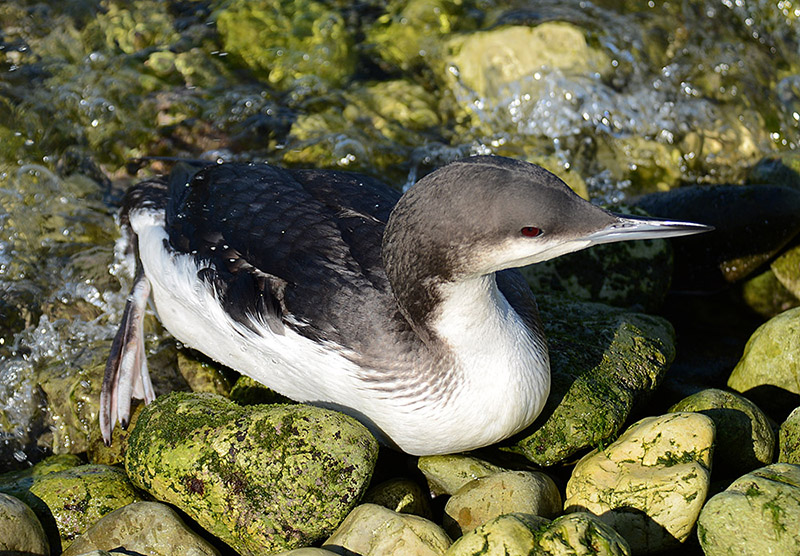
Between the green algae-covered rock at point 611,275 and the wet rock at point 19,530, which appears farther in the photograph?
the green algae-covered rock at point 611,275

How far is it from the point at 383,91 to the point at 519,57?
1306 mm

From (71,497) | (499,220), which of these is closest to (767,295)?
(499,220)

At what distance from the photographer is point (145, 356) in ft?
16.2

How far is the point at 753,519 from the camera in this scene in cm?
302

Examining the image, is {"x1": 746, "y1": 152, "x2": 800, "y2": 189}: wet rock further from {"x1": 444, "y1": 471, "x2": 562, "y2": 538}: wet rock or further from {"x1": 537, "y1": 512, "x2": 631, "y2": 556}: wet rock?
{"x1": 537, "y1": 512, "x2": 631, "y2": 556}: wet rock

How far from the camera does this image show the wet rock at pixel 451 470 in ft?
12.5

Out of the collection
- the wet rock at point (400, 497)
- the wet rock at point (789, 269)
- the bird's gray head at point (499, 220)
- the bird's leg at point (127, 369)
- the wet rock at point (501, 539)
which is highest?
the bird's gray head at point (499, 220)

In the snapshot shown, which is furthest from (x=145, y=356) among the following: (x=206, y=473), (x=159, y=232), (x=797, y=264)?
(x=797, y=264)

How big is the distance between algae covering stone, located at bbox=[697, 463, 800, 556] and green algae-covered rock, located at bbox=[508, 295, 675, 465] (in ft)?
2.81

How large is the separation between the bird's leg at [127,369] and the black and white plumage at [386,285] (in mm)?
16

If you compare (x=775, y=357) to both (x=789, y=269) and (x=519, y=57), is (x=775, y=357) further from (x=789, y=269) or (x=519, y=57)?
(x=519, y=57)

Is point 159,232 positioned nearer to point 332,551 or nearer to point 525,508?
point 332,551

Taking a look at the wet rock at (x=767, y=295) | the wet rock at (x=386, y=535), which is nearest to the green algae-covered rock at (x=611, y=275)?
the wet rock at (x=767, y=295)

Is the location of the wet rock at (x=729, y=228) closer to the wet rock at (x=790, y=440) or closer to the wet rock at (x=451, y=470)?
the wet rock at (x=790, y=440)
